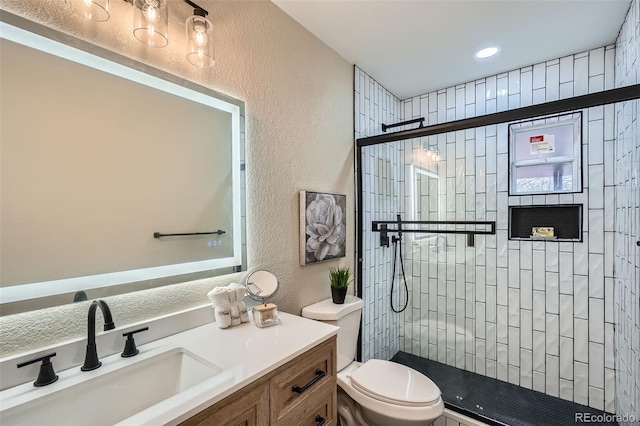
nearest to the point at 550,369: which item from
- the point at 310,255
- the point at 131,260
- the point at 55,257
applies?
the point at 310,255

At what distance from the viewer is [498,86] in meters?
2.48

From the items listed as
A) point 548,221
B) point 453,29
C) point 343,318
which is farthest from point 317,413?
point 453,29

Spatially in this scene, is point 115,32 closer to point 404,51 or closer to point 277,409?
point 277,409

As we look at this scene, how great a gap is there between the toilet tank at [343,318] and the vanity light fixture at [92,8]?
1.59m

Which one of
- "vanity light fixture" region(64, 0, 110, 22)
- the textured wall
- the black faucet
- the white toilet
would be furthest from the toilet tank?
"vanity light fixture" region(64, 0, 110, 22)

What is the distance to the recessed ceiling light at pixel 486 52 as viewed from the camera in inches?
82.4

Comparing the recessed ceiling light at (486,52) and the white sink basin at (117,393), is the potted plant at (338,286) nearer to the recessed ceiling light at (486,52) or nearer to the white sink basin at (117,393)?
the white sink basin at (117,393)

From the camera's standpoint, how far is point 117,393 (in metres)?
0.93

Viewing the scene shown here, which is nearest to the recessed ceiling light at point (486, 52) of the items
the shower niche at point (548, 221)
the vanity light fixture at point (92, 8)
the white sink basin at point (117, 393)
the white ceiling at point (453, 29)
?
the white ceiling at point (453, 29)

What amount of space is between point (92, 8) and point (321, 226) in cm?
145

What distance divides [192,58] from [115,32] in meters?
0.28

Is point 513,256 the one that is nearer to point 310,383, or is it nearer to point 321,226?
point 321,226

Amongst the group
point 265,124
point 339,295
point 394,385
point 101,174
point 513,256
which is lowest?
point 394,385

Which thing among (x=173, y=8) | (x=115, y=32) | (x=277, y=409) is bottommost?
(x=277, y=409)
